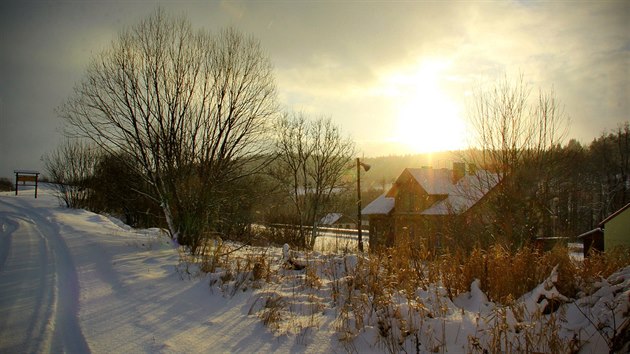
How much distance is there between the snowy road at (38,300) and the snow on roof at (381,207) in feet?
87.5

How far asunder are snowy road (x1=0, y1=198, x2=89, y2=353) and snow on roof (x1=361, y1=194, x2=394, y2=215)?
26.7 metres

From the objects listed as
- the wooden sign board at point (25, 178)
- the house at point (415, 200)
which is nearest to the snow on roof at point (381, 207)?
the house at point (415, 200)

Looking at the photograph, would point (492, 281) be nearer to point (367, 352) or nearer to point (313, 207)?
point (367, 352)

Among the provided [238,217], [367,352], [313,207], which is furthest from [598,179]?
[367,352]

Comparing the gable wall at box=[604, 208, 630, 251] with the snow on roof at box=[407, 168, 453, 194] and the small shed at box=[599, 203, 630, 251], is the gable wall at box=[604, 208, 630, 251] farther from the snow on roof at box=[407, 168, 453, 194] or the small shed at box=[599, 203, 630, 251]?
the snow on roof at box=[407, 168, 453, 194]

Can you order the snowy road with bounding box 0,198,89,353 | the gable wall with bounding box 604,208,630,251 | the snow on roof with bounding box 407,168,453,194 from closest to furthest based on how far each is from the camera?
the snowy road with bounding box 0,198,89,353 → the gable wall with bounding box 604,208,630,251 → the snow on roof with bounding box 407,168,453,194

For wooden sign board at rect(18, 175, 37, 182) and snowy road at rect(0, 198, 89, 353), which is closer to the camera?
snowy road at rect(0, 198, 89, 353)

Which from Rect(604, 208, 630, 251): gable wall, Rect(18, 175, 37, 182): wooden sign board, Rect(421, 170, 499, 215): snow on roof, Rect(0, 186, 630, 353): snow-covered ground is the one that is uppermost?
Rect(18, 175, 37, 182): wooden sign board

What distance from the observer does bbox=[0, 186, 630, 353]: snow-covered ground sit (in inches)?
142

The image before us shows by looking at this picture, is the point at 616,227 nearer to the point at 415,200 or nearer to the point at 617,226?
the point at 617,226

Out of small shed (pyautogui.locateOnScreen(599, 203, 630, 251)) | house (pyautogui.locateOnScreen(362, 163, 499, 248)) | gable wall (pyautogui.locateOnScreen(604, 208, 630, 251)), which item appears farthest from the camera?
house (pyautogui.locateOnScreen(362, 163, 499, 248))

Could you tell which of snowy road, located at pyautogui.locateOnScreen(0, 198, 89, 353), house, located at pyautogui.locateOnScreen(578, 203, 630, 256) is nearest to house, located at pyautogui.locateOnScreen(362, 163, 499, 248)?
house, located at pyautogui.locateOnScreen(578, 203, 630, 256)

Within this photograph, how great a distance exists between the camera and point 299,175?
101ft

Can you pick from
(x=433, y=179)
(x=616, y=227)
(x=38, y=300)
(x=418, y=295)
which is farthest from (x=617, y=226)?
(x=38, y=300)
